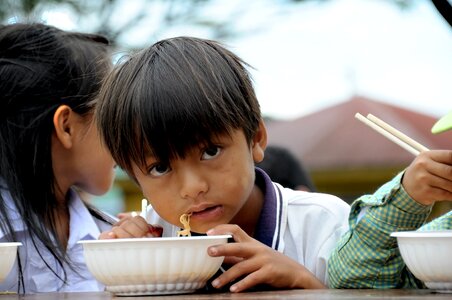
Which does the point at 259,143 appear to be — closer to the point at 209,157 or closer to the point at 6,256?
the point at 209,157

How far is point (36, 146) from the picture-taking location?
2703 millimetres

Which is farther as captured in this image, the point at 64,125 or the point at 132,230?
the point at 64,125

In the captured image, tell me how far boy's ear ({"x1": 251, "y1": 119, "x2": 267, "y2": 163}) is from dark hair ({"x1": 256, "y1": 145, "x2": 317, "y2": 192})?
2.94 metres

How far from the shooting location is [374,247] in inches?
75.1

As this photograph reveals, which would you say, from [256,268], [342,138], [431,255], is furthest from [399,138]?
[342,138]

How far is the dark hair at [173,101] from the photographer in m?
1.87

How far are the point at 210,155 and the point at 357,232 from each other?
0.35m

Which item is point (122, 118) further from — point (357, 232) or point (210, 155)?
point (357, 232)

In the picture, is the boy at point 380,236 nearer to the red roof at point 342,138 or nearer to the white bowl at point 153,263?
the white bowl at point 153,263

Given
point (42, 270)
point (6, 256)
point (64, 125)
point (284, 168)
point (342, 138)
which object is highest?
point (64, 125)

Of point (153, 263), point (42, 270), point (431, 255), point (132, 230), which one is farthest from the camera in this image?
point (42, 270)

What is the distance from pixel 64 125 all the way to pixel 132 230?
0.81 m

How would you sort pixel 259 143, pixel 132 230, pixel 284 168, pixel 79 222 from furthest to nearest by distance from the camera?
pixel 284 168
pixel 79 222
pixel 259 143
pixel 132 230

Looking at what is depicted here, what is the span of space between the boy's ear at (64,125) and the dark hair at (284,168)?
244cm
